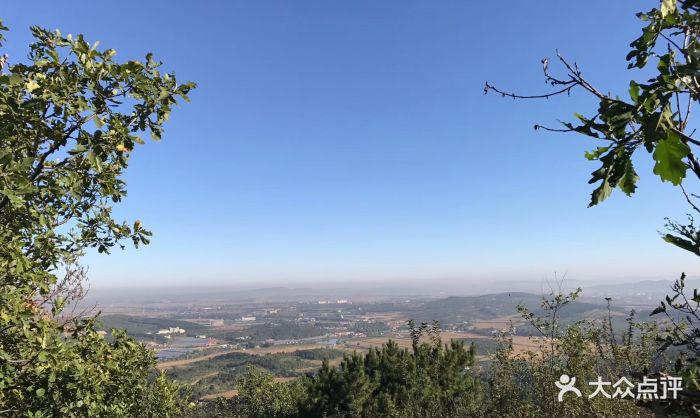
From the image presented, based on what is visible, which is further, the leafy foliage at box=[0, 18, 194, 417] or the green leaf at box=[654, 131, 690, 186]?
the leafy foliage at box=[0, 18, 194, 417]

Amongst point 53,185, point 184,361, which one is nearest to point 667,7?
point 53,185

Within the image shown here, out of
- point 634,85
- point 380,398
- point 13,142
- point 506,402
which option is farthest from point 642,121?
point 380,398

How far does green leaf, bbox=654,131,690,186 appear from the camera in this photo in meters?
1.71

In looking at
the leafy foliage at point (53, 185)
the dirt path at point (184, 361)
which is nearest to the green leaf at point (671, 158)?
the leafy foliage at point (53, 185)

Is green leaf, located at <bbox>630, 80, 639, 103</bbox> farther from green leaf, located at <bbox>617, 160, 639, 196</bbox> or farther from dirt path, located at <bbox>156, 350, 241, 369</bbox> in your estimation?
dirt path, located at <bbox>156, 350, 241, 369</bbox>

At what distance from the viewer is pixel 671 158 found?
68.4 inches

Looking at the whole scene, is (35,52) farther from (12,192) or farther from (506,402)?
(506,402)

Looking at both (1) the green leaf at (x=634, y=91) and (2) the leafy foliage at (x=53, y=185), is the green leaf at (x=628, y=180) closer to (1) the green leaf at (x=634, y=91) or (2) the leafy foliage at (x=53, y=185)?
(1) the green leaf at (x=634, y=91)

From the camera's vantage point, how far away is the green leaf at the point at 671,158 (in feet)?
5.59

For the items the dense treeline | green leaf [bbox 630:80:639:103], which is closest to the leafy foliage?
the dense treeline

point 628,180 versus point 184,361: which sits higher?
point 628,180

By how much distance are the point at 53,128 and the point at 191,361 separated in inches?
7338

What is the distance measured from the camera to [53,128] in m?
5.61

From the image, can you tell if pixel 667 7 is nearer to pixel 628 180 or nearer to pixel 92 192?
pixel 628 180
